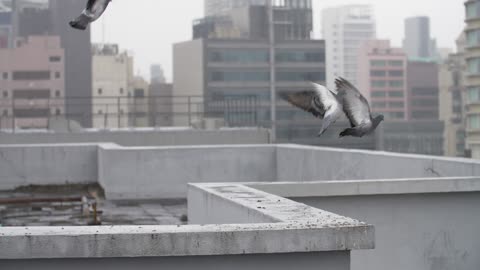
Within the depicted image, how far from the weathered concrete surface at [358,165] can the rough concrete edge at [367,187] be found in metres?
0.99

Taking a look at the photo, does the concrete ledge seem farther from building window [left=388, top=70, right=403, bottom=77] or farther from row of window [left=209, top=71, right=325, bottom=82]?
building window [left=388, top=70, right=403, bottom=77]

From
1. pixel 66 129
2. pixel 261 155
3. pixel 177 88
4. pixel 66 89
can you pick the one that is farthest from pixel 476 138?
pixel 261 155

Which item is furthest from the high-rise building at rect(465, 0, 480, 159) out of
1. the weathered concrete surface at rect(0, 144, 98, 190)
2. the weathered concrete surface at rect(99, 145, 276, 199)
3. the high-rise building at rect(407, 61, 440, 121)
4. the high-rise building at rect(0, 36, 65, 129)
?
the high-rise building at rect(407, 61, 440, 121)

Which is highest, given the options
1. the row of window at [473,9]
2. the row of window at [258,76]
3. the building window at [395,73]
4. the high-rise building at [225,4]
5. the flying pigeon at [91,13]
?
the high-rise building at [225,4]

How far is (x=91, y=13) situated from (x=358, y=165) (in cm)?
990

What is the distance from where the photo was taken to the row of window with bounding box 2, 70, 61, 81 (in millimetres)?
131625

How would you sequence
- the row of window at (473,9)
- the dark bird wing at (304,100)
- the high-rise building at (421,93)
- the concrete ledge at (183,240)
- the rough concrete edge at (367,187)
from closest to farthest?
the concrete ledge at (183,240), the dark bird wing at (304,100), the rough concrete edge at (367,187), the row of window at (473,9), the high-rise building at (421,93)

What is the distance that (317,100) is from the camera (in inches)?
326

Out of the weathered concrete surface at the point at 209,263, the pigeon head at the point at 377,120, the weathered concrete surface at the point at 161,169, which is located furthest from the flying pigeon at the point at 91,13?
the weathered concrete surface at the point at 161,169

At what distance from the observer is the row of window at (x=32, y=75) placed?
432 feet

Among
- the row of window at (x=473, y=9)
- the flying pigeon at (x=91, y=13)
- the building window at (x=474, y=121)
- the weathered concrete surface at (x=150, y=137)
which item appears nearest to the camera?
the flying pigeon at (x=91, y=13)

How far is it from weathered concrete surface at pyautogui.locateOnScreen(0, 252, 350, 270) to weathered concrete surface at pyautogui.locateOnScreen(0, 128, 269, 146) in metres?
21.2

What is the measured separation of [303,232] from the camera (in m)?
6.95

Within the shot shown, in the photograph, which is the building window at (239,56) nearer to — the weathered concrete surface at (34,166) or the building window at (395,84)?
the building window at (395,84)
